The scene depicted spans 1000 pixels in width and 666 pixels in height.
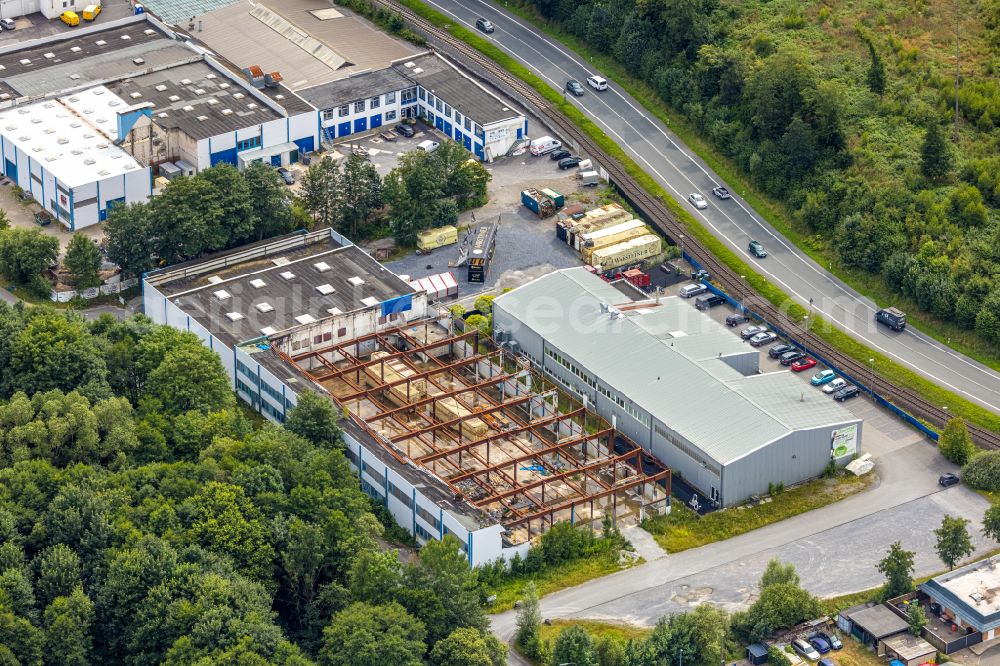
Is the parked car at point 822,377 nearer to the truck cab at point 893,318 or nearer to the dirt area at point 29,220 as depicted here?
the truck cab at point 893,318

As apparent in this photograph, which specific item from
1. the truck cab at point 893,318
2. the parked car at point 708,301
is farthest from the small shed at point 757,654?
the parked car at point 708,301

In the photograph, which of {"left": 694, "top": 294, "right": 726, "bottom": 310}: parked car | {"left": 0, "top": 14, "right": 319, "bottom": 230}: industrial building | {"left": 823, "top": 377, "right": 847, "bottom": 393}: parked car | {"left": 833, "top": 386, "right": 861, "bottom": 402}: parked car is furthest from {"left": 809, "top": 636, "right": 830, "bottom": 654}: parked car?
{"left": 0, "top": 14, "right": 319, "bottom": 230}: industrial building

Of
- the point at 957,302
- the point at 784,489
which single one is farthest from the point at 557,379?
the point at 957,302

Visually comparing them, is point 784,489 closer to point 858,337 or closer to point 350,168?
point 858,337

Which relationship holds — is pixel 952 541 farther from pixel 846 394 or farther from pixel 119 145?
pixel 119 145

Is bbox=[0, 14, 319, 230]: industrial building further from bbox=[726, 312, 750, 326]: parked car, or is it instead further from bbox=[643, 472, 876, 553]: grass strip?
bbox=[643, 472, 876, 553]: grass strip
